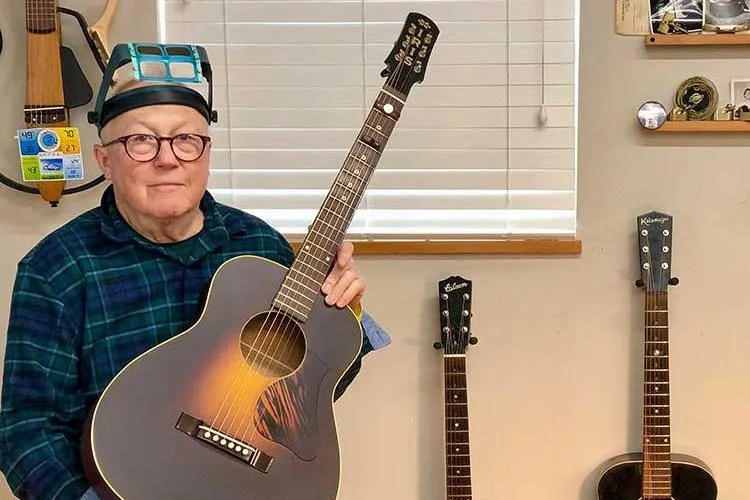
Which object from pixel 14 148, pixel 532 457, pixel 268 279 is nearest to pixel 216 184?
pixel 14 148

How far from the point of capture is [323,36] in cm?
192

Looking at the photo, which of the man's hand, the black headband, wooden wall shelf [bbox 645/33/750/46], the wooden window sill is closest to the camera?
the black headband

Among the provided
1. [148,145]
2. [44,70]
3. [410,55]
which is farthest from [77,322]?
[44,70]

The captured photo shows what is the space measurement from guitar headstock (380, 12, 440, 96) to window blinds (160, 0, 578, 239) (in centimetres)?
53

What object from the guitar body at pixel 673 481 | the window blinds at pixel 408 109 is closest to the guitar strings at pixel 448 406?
the window blinds at pixel 408 109

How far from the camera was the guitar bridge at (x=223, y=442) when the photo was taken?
1156mm

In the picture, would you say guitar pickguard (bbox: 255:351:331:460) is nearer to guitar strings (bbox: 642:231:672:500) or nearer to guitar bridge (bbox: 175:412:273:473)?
guitar bridge (bbox: 175:412:273:473)

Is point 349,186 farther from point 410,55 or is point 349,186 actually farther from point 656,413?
point 656,413

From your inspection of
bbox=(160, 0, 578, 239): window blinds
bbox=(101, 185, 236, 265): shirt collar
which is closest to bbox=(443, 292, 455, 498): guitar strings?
bbox=(160, 0, 578, 239): window blinds

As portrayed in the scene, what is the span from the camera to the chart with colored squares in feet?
6.14

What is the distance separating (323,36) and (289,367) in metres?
0.98

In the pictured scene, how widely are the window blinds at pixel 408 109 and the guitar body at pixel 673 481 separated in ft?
1.99

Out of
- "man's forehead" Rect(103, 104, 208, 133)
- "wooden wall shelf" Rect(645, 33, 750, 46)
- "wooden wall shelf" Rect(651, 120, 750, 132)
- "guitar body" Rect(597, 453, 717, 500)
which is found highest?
"wooden wall shelf" Rect(645, 33, 750, 46)

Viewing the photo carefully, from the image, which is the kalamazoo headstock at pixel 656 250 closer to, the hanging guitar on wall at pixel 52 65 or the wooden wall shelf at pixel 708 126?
the wooden wall shelf at pixel 708 126
